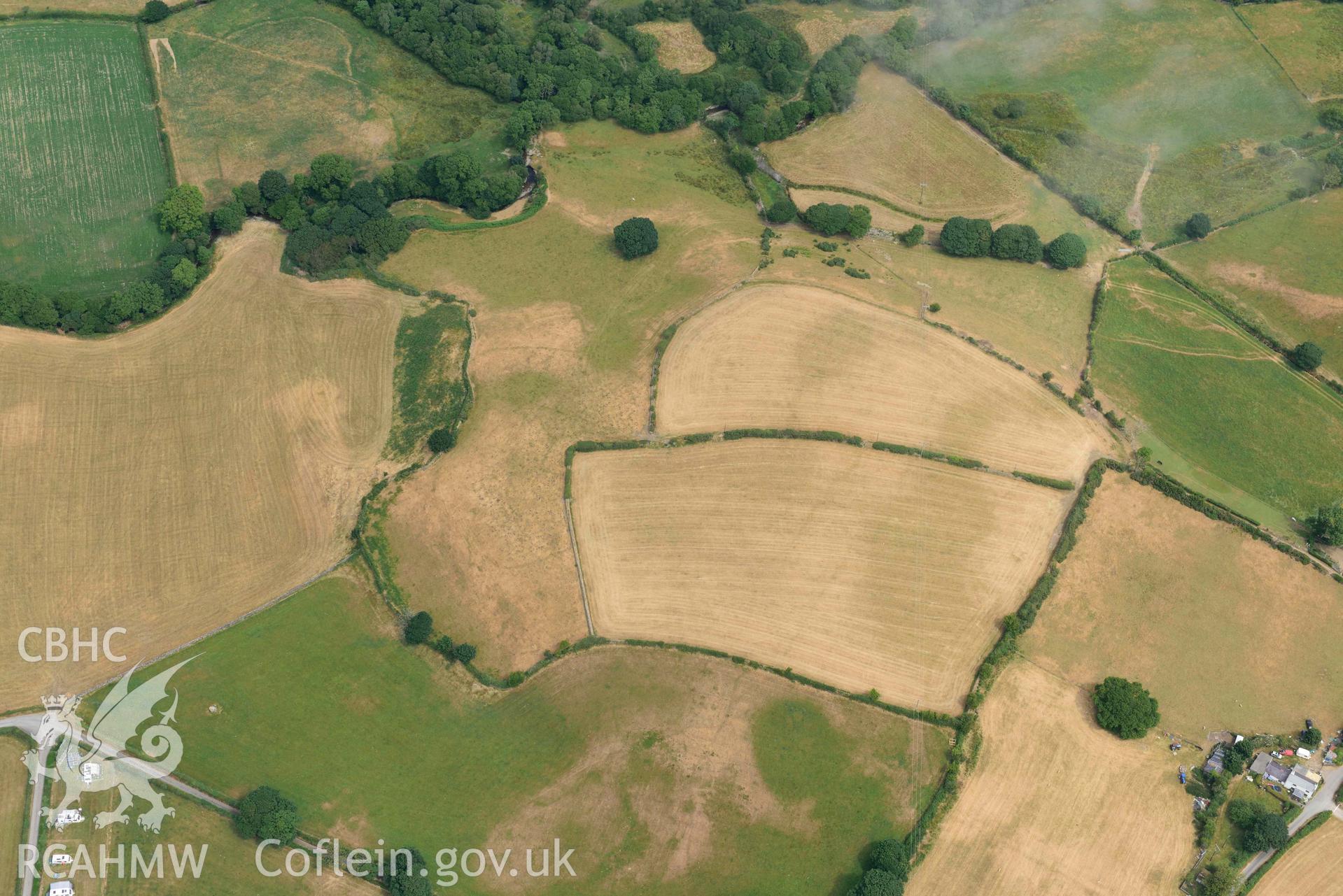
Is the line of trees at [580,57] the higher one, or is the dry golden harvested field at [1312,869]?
the line of trees at [580,57]

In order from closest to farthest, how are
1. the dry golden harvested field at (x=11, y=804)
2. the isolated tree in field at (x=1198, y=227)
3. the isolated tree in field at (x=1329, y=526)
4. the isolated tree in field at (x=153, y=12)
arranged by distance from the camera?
the dry golden harvested field at (x=11, y=804)
the isolated tree in field at (x=1329, y=526)
the isolated tree in field at (x=1198, y=227)
the isolated tree in field at (x=153, y=12)

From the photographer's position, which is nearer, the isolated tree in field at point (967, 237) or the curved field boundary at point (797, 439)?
the curved field boundary at point (797, 439)

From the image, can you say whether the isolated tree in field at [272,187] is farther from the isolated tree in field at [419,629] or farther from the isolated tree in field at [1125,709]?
the isolated tree in field at [1125,709]

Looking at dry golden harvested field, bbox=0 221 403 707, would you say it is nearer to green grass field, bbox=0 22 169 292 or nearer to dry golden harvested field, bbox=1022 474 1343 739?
green grass field, bbox=0 22 169 292

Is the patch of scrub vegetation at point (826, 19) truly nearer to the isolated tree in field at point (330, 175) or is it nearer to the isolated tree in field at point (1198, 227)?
the isolated tree in field at point (1198, 227)

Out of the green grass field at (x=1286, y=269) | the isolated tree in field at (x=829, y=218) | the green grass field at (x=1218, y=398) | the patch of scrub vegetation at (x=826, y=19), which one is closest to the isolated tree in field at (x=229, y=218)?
the isolated tree in field at (x=829, y=218)

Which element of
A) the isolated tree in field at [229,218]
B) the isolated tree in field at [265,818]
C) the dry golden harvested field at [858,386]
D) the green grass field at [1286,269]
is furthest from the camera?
the isolated tree in field at [229,218]

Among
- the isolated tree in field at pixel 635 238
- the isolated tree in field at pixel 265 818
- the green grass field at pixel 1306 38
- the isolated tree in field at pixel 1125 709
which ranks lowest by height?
the isolated tree in field at pixel 265 818
